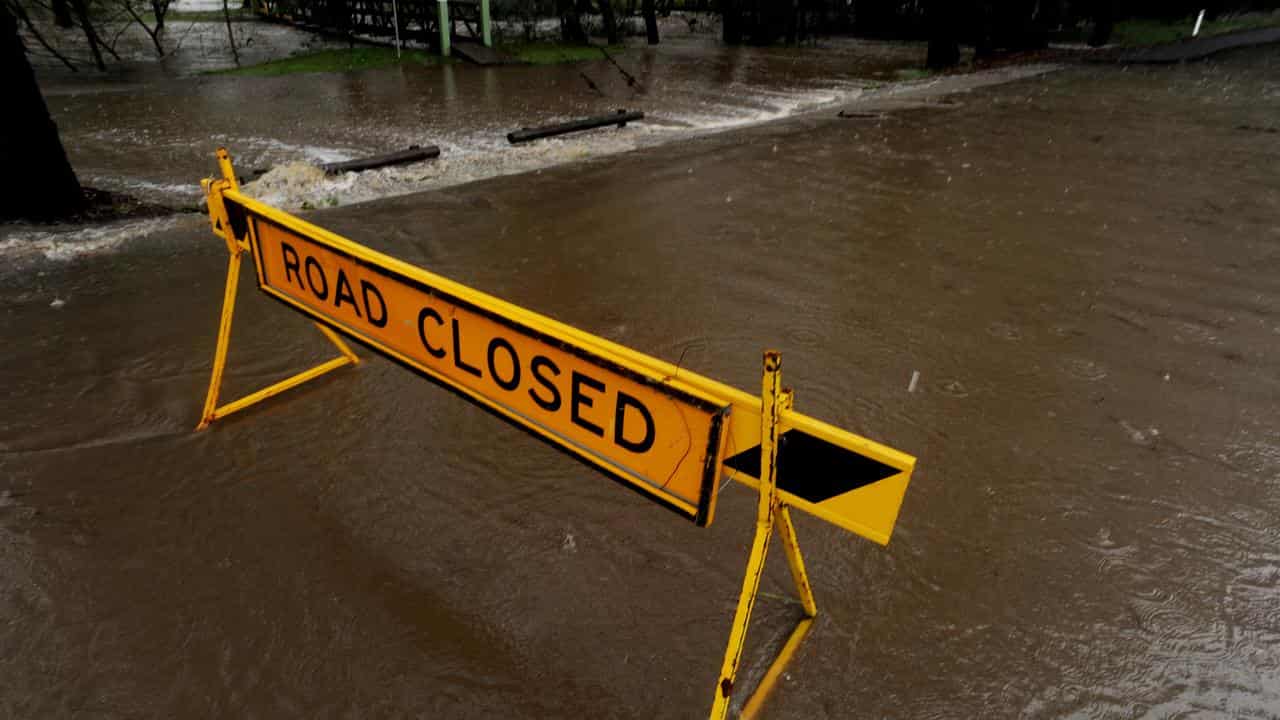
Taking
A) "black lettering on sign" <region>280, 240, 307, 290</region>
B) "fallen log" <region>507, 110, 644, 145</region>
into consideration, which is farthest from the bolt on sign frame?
"fallen log" <region>507, 110, 644, 145</region>

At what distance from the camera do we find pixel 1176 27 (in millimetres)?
25031

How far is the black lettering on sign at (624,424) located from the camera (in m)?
2.02

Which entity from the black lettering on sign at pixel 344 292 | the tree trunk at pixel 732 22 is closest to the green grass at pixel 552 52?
the tree trunk at pixel 732 22

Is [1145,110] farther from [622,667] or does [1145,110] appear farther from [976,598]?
[622,667]

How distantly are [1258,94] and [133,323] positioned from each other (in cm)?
1603

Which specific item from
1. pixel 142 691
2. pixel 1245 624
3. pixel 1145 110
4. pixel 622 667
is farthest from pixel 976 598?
pixel 1145 110

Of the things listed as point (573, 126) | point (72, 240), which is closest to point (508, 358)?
point (72, 240)

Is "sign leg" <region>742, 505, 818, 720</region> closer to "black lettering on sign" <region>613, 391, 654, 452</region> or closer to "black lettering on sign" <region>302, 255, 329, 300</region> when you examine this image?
"black lettering on sign" <region>613, 391, 654, 452</region>

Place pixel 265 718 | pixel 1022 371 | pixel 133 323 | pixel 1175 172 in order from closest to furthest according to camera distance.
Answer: pixel 265 718 → pixel 1022 371 → pixel 133 323 → pixel 1175 172

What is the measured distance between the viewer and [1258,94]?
11875mm

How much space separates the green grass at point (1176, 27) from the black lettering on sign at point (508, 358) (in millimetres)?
25162

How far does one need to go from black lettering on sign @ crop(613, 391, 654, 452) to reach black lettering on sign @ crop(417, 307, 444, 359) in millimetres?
830

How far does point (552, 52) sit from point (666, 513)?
2021cm

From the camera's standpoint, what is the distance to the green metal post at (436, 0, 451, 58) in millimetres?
18656
